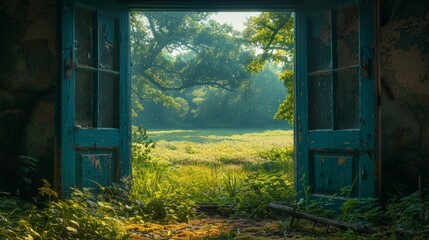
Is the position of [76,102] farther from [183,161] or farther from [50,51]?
[183,161]

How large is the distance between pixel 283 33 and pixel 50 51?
24.8 ft

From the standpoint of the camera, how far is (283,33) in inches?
467

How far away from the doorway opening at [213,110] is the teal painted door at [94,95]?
82 centimetres

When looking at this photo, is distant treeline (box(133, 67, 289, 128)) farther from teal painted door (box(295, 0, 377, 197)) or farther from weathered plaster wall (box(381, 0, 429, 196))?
weathered plaster wall (box(381, 0, 429, 196))

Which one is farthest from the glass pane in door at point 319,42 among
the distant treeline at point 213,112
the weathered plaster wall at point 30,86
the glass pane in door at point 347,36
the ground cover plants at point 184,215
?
the distant treeline at point 213,112

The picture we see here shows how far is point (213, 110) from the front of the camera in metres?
46.5

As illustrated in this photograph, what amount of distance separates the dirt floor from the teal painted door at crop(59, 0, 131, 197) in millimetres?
828

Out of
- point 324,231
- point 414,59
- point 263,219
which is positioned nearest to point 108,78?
point 263,219

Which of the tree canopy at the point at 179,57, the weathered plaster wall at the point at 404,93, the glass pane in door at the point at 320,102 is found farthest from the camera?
the tree canopy at the point at 179,57

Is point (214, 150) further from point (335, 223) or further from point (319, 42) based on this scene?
point (335, 223)

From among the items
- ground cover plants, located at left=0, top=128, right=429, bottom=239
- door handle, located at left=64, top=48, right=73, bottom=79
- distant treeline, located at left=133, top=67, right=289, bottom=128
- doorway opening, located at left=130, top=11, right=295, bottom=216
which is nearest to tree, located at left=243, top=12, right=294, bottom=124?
doorway opening, located at left=130, top=11, right=295, bottom=216

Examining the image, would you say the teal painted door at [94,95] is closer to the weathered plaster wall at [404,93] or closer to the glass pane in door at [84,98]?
the glass pane in door at [84,98]

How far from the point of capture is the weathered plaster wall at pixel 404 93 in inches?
199

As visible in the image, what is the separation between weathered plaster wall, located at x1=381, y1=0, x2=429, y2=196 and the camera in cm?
507
